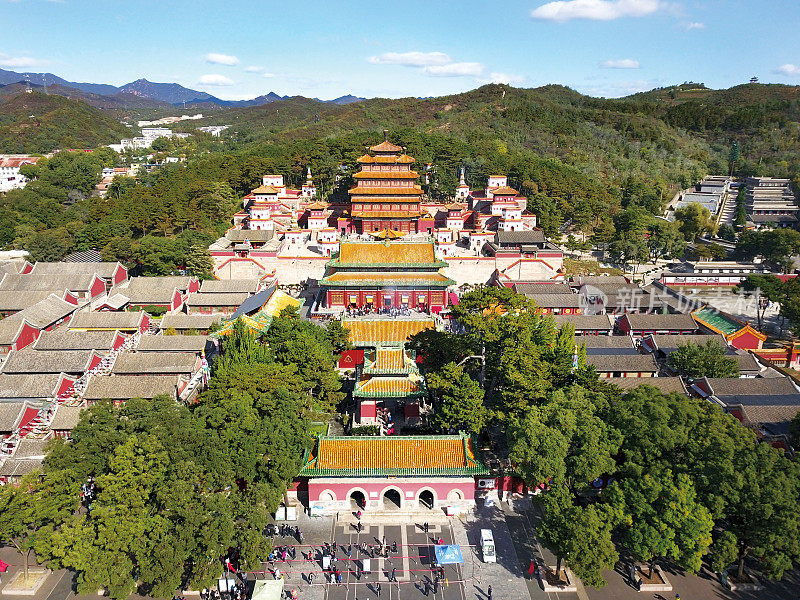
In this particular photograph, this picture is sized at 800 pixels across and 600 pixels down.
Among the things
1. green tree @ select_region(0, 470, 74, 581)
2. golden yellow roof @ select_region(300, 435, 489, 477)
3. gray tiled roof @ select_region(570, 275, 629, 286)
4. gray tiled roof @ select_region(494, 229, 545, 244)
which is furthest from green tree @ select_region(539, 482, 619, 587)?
gray tiled roof @ select_region(494, 229, 545, 244)

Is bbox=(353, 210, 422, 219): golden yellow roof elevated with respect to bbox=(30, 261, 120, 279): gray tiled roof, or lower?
elevated

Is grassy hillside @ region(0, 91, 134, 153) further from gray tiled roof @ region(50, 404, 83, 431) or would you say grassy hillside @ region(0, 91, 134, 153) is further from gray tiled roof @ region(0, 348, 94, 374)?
gray tiled roof @ region(50, 404, 83, 431)

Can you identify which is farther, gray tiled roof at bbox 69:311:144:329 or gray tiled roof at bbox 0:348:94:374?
gray tiled roof at bbox 69:311:144:329

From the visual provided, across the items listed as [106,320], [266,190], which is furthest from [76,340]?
[266,190]

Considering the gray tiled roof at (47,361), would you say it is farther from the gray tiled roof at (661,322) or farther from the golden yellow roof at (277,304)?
the gray tiled roof at (661,322)

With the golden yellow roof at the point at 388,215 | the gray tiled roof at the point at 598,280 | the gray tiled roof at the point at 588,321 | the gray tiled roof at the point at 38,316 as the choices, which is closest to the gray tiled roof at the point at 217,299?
the gray tiled roof at the point at 38,316

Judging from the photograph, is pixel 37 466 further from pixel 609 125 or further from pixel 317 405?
pixel 609 125
